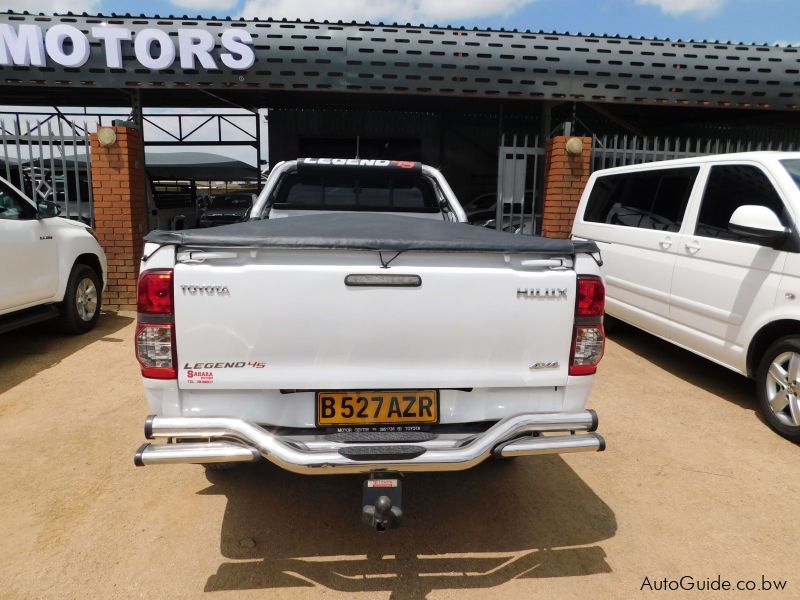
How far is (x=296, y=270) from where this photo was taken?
2.27m

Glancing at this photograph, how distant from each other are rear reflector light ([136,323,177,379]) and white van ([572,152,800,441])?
3870 mm

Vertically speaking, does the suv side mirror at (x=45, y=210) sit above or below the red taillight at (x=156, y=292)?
above

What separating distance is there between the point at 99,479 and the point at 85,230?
167 inches

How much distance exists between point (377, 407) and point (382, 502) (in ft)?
1.26

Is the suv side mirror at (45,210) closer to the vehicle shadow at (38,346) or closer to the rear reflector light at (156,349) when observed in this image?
the vehicle shadow at (38,346)

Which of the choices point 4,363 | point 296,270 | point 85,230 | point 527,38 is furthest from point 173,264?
point 527,38

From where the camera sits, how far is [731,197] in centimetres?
461

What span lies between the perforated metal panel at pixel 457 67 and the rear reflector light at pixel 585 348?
6.15m

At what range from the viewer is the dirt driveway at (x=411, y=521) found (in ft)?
8.05

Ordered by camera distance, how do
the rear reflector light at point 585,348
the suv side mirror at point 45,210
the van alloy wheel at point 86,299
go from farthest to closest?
the van alloy wheel at point 86,299 < the suv side mirror at point 45,210 < the rear reflector light at point 585,348

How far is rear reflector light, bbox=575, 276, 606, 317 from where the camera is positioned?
2.43 metres

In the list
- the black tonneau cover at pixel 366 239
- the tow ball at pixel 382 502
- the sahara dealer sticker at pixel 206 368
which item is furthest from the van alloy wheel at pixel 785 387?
the sahara dealer sticker at pixel 206 368

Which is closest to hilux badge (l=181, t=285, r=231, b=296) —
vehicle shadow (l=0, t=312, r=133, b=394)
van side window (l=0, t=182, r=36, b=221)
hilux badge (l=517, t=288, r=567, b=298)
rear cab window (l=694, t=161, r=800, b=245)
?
hilux badge (l=517, t=288, r=567, b=298)

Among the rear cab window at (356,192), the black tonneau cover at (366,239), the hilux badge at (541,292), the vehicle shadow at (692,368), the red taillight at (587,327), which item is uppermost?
the rear cab window at (356,192)
